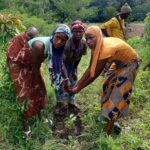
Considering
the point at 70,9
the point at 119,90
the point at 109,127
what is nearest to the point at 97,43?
the point at 119,90

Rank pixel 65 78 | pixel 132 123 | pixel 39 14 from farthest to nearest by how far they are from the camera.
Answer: pixel 39 14 < pixel 132 123 < pixel 65 78

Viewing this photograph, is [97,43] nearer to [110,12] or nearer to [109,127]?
[109,127]

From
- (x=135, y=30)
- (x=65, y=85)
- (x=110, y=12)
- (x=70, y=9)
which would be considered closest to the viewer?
(x=65, y=85)

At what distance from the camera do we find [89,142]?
403 centimetres

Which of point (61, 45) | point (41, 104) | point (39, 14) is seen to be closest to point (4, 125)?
point (41, 104)

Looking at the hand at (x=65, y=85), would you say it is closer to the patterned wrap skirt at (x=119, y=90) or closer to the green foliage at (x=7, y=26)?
the patterned wrap skirt at (x=119, y=90)

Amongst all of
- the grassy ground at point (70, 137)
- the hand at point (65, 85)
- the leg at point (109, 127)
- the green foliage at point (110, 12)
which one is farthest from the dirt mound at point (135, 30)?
the leg at point (109, 127)

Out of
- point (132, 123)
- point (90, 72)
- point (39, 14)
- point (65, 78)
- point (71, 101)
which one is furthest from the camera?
point (39, 14)

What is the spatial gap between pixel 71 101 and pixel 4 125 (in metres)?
1.08

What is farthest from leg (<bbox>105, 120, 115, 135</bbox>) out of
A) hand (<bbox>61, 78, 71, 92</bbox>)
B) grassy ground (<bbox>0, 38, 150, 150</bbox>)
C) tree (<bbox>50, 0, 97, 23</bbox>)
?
tree (<bbox>50, 0, 97, 23</bbox>)

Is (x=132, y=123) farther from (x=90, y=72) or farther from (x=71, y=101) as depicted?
(x=90, y=72)

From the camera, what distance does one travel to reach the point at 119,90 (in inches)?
152

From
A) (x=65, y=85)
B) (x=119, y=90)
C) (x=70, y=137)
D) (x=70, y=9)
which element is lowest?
(x=70, y=9)

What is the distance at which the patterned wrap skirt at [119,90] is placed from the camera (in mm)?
3858
